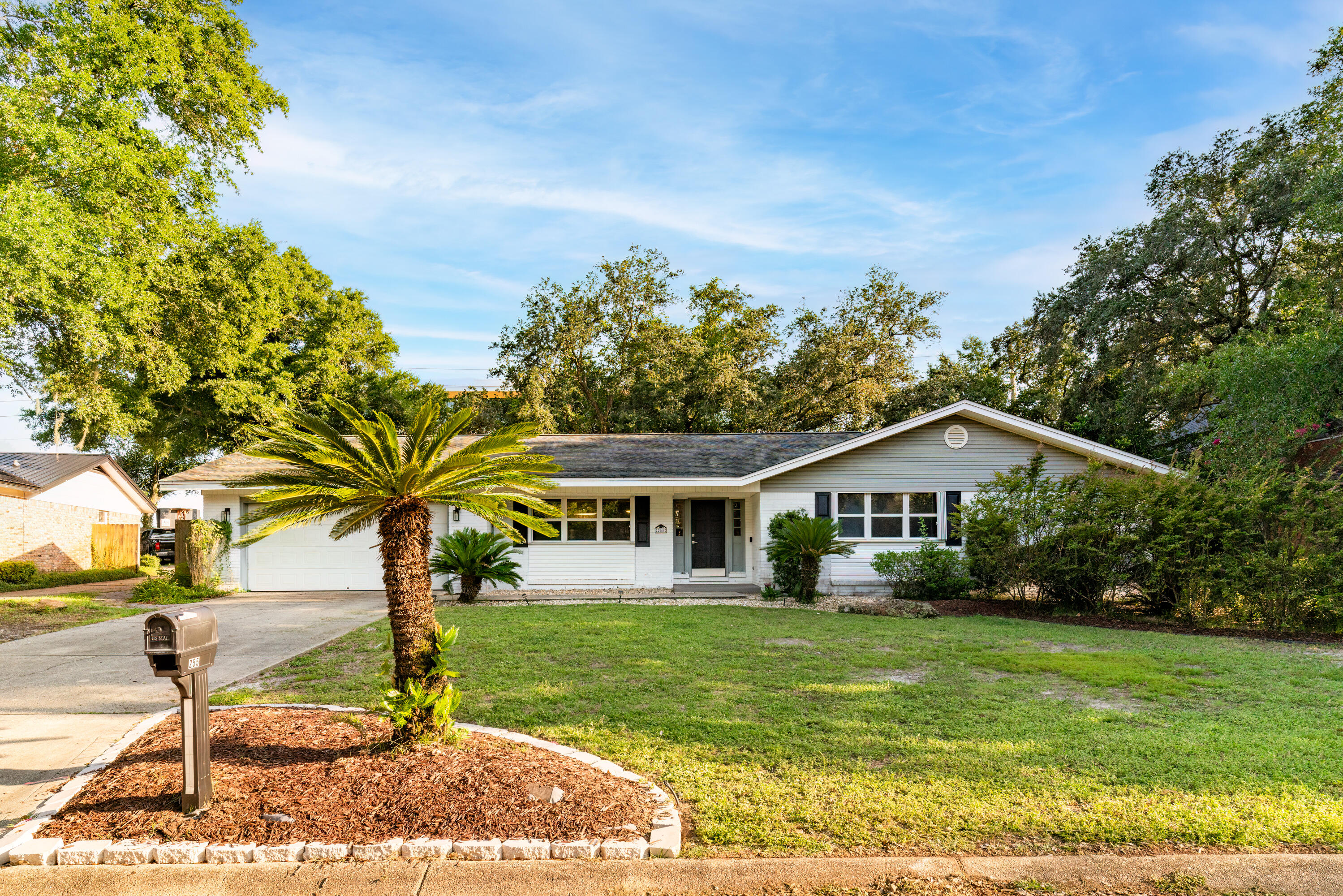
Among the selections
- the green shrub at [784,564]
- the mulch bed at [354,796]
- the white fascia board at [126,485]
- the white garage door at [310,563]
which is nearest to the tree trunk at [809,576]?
the green shrub at [784,564]

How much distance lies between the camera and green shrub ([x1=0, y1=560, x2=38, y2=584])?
1794 cm

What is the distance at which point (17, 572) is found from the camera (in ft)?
59.2

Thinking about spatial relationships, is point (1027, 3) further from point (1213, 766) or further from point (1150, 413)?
point (1150, 413)

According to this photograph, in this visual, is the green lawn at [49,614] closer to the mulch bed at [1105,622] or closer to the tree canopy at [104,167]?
the tree canopy at [104,167]

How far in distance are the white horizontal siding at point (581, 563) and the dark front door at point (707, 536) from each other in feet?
4.38

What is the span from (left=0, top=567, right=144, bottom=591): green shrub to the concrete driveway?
9.66 metres

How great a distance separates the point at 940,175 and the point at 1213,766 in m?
13.1

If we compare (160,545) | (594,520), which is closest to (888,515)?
(594,520)

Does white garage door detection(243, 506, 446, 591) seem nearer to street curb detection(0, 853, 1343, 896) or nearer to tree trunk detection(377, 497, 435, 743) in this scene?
tree trunk detection(377, 497, 435, 743)

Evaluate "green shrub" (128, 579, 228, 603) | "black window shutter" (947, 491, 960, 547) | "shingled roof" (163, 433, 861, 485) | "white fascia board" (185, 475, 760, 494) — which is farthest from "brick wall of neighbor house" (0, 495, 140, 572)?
"black window shutter" (947, 491, 960, 547)

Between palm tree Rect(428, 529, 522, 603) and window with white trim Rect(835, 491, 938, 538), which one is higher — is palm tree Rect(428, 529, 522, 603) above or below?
below

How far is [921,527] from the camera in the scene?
48.8 ft

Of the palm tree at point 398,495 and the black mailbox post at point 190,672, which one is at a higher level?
the palm tree at point 398,495

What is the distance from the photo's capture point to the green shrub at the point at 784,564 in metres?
13.6
